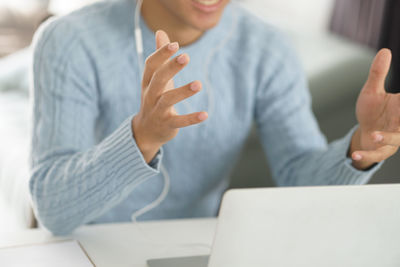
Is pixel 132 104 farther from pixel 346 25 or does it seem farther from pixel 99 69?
pixel 346 25

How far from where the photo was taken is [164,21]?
3.20 ft

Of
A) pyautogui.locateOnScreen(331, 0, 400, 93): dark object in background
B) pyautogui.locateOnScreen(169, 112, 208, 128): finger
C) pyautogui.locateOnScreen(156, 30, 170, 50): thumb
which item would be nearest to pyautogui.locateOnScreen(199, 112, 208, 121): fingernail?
pyautogui.locateOnScreen(169, 112, 208, 128): finger

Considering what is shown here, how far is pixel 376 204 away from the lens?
23.0 inches

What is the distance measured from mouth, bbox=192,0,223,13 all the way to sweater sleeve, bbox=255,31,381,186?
0.66 ft

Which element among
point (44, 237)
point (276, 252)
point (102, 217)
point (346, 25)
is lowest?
point (346, 25)

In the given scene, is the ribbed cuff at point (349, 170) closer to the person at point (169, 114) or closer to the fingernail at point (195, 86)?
the person at point (169, 114)

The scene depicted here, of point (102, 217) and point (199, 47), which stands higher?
point (199, 47)

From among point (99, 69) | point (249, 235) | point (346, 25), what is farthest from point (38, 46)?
point (346, 25)

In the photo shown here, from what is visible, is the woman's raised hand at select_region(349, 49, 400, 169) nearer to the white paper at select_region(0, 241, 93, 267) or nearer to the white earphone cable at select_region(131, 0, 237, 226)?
the white earphone cable at select_region(131, 0, 237, 226)

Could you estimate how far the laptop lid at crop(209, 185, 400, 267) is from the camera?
55 cm

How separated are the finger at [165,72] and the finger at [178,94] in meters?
0.01

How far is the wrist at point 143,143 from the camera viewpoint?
2.38ft

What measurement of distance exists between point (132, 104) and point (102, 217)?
0.22 m

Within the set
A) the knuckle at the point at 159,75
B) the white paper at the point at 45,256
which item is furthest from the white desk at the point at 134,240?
the knuckle at the point at 159,75
